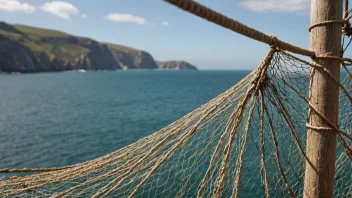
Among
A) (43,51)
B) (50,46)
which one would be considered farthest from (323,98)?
(50,46)

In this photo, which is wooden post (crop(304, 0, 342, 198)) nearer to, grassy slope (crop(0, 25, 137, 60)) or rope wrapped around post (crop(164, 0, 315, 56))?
rope wrapped around post (crop(164, 0, 315, 56))

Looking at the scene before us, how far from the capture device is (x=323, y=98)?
2.82 metres

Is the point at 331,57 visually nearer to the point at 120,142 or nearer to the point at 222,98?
the point at 222,98

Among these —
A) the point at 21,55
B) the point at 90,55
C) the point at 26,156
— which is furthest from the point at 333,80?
the point at 90,55

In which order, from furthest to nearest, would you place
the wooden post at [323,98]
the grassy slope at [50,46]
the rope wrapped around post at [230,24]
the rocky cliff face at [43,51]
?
1. the grassy slope at [50,46]
2. the rocky cliff face at [43,51]
3. the wooden post at [323,98]
4. the rope wrapped around post at [230,24]

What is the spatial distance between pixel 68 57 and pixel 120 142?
167645 millimetres

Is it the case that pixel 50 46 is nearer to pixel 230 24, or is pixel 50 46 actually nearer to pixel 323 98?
pixel 323 98

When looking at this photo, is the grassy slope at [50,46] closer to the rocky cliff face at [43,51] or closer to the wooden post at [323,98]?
the rocky cliff face at [43,51]

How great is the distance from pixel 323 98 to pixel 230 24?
4.64 feet

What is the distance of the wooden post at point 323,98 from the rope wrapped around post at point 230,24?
0.17 metres

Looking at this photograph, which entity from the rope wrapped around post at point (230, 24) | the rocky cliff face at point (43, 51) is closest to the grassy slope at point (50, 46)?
the rocky cliff face at point (43, 51)

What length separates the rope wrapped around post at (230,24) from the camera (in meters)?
1.52

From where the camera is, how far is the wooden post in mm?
2758

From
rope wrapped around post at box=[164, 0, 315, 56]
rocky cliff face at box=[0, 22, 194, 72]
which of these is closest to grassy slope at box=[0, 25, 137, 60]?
rocky cliff face at box=[0, 22, 194, 72]
